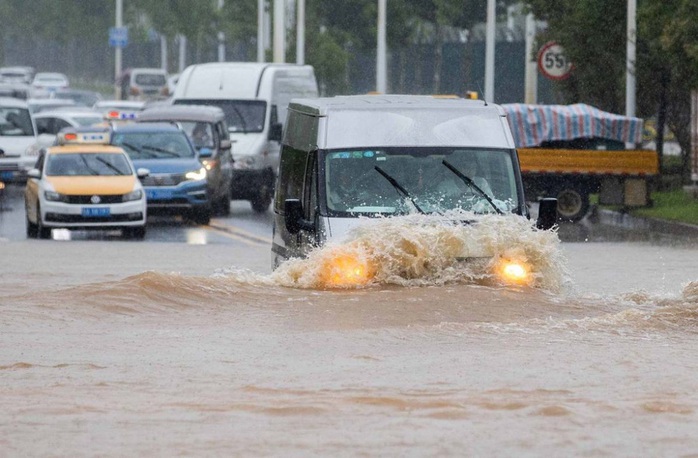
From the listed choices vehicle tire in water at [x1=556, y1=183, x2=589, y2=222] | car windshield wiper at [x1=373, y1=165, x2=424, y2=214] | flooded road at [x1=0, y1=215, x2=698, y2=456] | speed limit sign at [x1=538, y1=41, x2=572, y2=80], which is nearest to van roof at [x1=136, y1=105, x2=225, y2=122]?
vehicle tire in water at [x1=556, y1=183, x2=589, y2=222]

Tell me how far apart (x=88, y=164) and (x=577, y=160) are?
8.53m

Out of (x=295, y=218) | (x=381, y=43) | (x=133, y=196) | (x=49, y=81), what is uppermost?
(x=381, y=43)

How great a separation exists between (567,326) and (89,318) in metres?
3.72

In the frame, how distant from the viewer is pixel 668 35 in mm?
27875

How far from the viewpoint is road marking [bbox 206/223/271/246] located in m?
24.2

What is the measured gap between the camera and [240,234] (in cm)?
2589

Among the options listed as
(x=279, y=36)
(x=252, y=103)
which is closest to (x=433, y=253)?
(x=252, y=103)

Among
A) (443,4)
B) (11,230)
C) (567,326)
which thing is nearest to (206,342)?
(567,326)

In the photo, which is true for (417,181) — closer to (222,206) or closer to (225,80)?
(222,206)

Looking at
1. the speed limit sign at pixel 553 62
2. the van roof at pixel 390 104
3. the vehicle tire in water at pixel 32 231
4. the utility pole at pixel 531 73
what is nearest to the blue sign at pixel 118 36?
the utility pole at pixel 531 73

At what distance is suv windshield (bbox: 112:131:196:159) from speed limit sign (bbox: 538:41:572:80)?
9.74 meters

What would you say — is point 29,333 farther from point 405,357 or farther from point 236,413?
point 236,413

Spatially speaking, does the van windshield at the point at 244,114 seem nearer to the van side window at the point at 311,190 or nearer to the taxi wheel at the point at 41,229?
the taxi wheel at the point at 41,229

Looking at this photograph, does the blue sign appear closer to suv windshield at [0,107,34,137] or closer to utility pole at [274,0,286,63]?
utility pole at [274,0,286,63]
